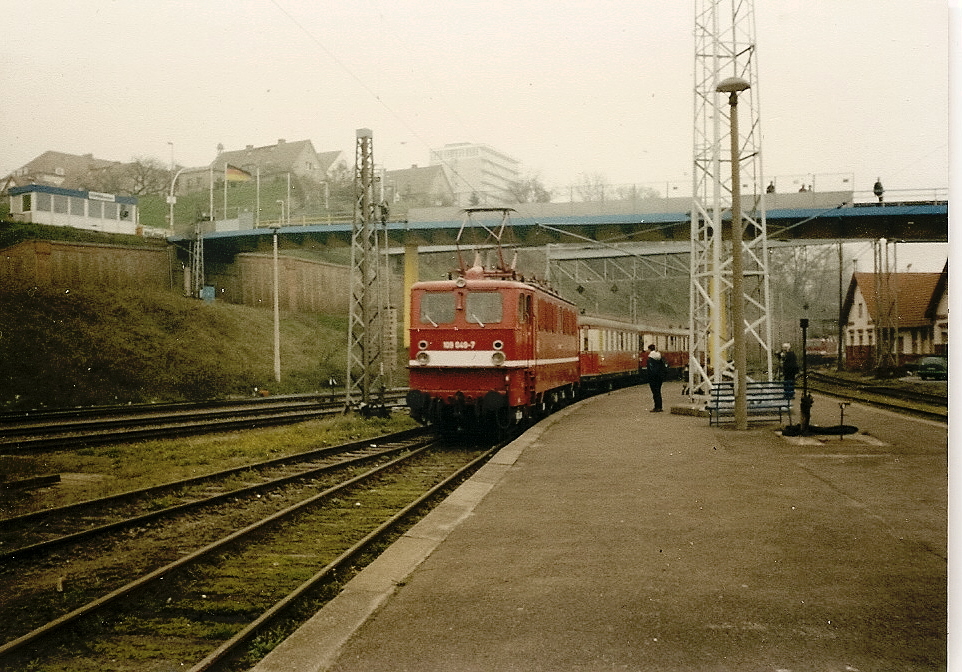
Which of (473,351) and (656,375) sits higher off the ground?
(473,351)

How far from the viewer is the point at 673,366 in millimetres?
38188

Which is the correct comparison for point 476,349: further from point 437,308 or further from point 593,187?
point 593,187

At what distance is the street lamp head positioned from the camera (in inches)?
473

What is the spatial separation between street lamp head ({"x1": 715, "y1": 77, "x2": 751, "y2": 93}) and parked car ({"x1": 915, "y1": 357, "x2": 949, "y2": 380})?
16.4 feet

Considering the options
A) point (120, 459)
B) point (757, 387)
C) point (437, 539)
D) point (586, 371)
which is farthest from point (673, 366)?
point (437, 539)

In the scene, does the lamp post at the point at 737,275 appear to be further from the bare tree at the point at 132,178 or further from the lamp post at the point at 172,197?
the bare tree at the point at 132,178

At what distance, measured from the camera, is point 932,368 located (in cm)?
841

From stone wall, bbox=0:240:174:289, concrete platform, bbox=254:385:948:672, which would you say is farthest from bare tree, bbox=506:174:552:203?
concrete platform, bbox=254:385:948:672

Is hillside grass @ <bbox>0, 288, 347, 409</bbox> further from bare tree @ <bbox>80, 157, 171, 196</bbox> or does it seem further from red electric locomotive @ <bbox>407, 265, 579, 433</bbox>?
red electric locomotive @ <bbox>407, 265, 579, 433</bbox>

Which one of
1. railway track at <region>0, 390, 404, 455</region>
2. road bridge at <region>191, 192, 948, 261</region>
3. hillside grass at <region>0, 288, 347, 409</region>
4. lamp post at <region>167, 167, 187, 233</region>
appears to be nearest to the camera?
hillside grass at <region>0, 288, 347, 409</region>

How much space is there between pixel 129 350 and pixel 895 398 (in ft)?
47.9

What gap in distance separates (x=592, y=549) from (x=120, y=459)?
8.45 metres

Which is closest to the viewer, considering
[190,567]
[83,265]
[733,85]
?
[190,567]

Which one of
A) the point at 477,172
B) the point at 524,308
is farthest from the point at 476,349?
the point at 477,172
